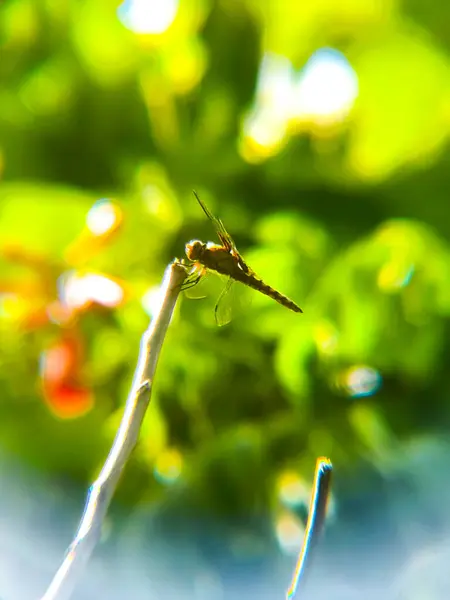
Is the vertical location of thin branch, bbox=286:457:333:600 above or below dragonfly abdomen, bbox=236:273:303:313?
below

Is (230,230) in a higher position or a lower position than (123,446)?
higher

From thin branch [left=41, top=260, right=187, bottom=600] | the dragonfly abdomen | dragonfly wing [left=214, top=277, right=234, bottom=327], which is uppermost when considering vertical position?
the dragonfly abdomen

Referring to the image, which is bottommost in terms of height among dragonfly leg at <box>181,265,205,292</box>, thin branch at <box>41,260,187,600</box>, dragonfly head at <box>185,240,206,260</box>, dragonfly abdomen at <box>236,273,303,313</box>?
thin branch at <box>41,260,187,600</box>

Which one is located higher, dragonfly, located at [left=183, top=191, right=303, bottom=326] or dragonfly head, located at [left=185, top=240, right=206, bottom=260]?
dragonfly, located at [left=183, top=191, right=303, bottom=326]

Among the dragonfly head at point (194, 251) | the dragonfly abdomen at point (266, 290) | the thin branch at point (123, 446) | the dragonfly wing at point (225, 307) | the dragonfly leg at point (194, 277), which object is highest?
the dragonfly abdomen at point (266, 290)

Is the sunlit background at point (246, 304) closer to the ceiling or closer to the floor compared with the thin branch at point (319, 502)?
closer to the ceiling
